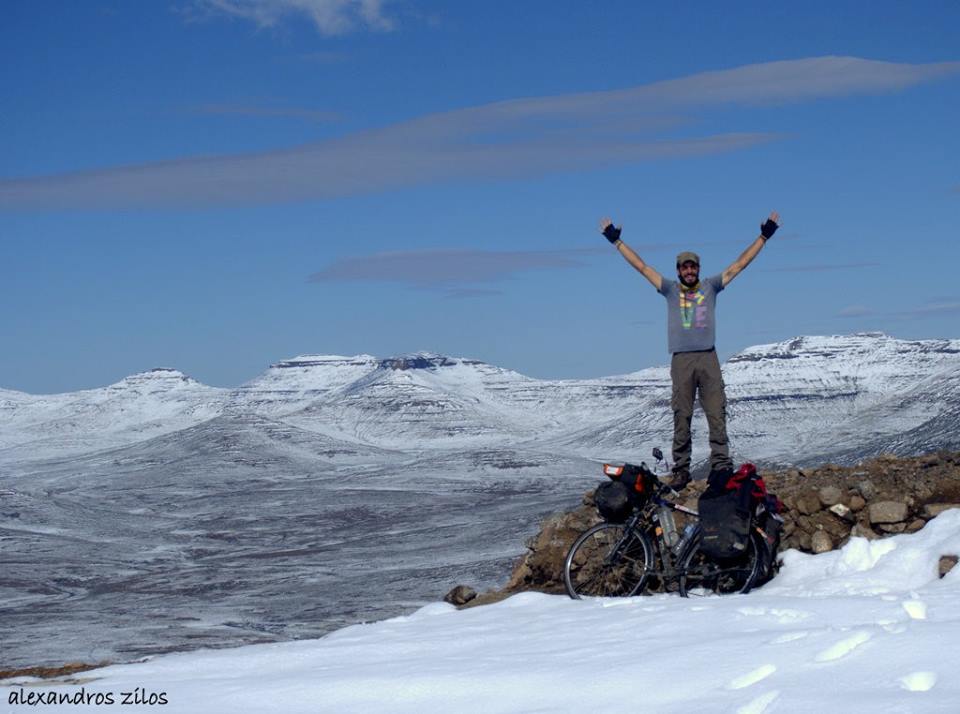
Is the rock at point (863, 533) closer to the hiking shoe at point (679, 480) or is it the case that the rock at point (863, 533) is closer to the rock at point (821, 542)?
the rock at point (821, 542)

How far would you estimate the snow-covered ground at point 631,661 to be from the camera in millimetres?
8359

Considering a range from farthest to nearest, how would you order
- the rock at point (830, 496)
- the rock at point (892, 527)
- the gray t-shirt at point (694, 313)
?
the rock at point (830, 496), the gray t-shirt at point (694, 313), the rock at point (892, 527)

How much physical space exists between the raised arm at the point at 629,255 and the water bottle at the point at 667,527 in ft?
9.10

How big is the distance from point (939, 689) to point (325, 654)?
5.46 metres

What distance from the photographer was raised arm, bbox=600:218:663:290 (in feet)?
45.1

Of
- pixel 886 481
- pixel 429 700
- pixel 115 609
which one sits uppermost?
pixel 886 481

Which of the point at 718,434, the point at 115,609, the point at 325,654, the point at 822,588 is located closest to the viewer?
the point at 325,654

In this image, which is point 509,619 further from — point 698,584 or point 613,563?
point 698,584

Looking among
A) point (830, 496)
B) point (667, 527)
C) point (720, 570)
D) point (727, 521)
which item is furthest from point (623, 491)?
point (830, 496)

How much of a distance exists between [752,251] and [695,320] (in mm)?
1034

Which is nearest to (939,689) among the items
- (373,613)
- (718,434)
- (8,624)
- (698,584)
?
(698,584)

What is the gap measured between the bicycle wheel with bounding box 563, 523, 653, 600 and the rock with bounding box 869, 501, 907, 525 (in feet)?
9.47

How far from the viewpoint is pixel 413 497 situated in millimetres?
168875

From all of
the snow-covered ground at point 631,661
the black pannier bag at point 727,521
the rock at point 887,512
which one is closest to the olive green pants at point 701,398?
the black pannier bag at point 727,521
